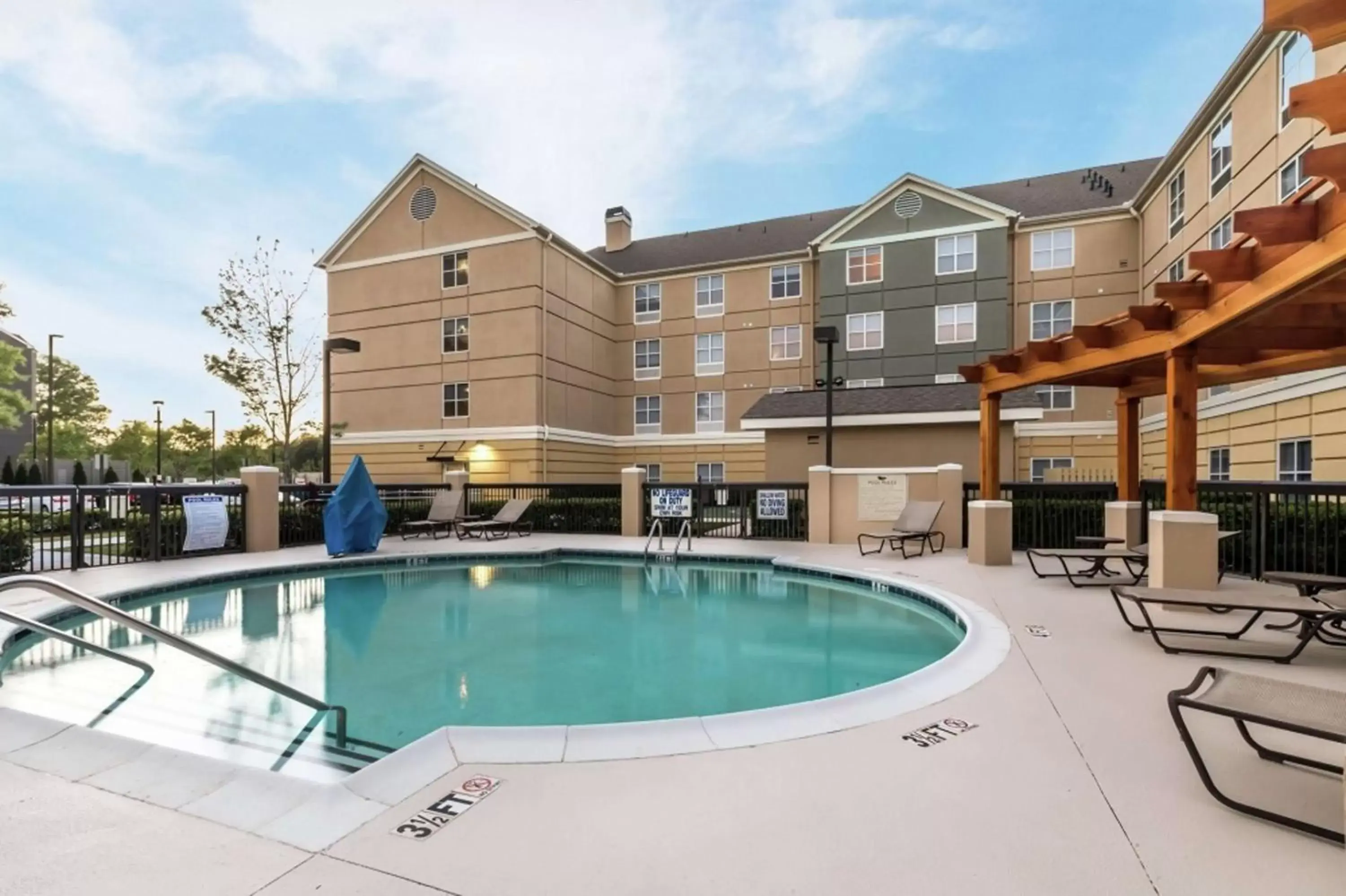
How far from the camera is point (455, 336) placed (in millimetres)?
24688

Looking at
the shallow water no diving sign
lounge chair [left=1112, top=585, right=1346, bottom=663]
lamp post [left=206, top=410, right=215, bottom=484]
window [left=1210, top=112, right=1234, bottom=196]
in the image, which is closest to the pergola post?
lounge chair [left=1112, top=585, right=1346, bottom=663]

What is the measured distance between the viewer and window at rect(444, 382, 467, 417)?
2439cm

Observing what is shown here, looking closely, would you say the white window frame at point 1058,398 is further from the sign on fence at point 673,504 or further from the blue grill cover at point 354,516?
the blue grill cover at point 354,516

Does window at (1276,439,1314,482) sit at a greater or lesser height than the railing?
greater

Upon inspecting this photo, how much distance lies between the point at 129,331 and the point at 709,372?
39864mm

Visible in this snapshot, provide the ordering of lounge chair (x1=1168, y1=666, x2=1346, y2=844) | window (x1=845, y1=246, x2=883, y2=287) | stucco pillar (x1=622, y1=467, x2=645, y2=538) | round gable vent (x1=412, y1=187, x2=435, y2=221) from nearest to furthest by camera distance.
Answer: lounge chair (x1=1168, y1=666, x2=1346, y2=844) → stucco pillar (x1=622, y1=467, x2=645, y2=538) → window (x1=845, y1=246, x2=883, y2=287) → round gable vent (x1=412, y1=187, x2=435, y2=221)

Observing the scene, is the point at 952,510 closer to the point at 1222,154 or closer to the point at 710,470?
the point at 1222,154

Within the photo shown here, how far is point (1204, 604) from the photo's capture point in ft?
15.8

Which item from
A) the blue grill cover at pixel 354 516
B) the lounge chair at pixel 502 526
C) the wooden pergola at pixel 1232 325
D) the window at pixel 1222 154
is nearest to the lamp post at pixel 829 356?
the wooden pergola at pixel 1232 325

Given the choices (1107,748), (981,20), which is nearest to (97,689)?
(1107,748)

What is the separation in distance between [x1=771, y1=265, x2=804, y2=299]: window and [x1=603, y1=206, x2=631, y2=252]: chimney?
8.96 metres

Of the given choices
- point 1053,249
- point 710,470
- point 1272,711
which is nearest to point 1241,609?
point 1272,711

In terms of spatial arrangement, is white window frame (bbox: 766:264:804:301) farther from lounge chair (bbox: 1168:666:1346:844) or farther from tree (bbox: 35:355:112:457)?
tree (bbox: 35:355:112:457)

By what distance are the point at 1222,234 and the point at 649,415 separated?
762 inches
